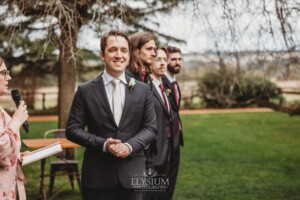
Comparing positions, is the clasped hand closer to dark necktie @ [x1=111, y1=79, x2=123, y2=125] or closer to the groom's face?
dark necktie @ [x1=111, y1=79, x2=123, y2=125]

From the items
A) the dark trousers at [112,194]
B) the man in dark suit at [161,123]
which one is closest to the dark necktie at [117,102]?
the dark trousers at [112,194]

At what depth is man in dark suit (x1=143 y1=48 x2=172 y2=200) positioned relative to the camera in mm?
4848

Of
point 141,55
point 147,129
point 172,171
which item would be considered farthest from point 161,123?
point 147,129

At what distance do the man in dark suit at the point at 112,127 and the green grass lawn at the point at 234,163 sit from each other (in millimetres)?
3619

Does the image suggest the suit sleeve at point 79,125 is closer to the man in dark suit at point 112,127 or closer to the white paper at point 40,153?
the man in dark suit at point 112,127

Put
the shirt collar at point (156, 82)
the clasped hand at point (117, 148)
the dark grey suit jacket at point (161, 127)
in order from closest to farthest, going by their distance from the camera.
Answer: the clasped hand at point (117, 148), the dark grey suit jacket at point (161, 127), the shirt collar at point (156, 82)

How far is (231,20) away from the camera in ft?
19.0

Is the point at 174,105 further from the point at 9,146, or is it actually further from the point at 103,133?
the point at 9,146

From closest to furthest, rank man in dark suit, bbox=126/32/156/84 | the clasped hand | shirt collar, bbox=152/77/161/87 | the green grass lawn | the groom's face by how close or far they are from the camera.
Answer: the clasped hand
the groom's face
man in dark suit, bbox=126/32/156/84
shirt collar, bbox=152/77/161/87
the green grass lawn

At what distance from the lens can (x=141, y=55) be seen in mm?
4375

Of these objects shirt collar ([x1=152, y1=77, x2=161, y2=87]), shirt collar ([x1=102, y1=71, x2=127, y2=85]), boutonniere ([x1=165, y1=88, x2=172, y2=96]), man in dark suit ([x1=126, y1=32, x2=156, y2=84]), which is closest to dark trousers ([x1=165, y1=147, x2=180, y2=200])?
boutonniere ([x1=165, y1=88, x2=172, y2=96])

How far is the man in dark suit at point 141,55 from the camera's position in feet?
14.2

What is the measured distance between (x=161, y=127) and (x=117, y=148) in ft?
6.04

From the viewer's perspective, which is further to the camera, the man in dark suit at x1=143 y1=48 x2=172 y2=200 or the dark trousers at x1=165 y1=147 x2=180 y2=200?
the dark trousers at x1=165 y1=147 x2=180 y2=200
